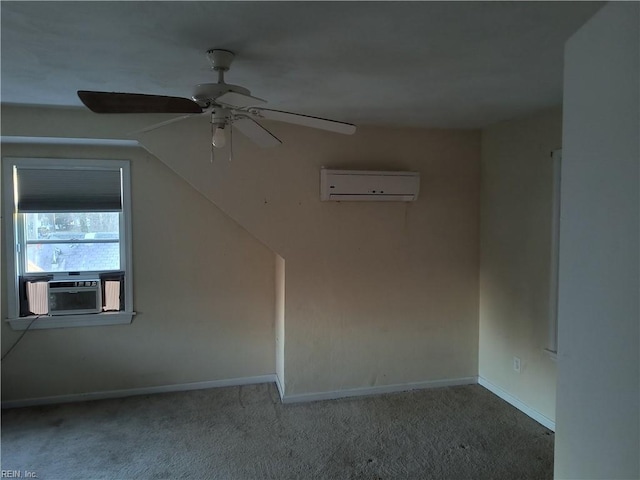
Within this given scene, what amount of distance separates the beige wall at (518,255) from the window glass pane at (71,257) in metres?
3.24

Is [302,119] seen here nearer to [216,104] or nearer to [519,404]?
[216,104]

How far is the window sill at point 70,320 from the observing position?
335cm

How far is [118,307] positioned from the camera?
3561 mm

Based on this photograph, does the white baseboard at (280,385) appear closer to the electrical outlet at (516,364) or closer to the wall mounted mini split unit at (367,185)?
the wall mounted mini split unit at (367,185)

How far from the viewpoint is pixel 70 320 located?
3439mm

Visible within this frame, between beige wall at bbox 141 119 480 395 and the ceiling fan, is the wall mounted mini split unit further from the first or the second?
the ceiling fan

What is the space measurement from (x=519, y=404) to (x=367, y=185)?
2.13 metres

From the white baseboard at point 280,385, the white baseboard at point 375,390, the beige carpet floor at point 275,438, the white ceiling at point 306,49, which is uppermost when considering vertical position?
the white ceiling at point 306,49

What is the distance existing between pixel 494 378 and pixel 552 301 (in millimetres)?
1019

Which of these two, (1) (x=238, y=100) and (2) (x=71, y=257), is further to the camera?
(2) (x=71, y=257)

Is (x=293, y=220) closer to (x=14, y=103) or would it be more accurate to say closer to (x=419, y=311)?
(x=419, y=311)

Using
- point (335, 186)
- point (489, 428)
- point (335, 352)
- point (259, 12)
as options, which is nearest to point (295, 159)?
point (335, 186)

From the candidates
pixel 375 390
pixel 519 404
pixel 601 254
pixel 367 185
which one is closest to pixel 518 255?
pixel 519 404

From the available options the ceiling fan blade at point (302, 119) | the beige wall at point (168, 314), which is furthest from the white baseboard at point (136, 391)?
the ceiling fan blade at point (302, 119)
